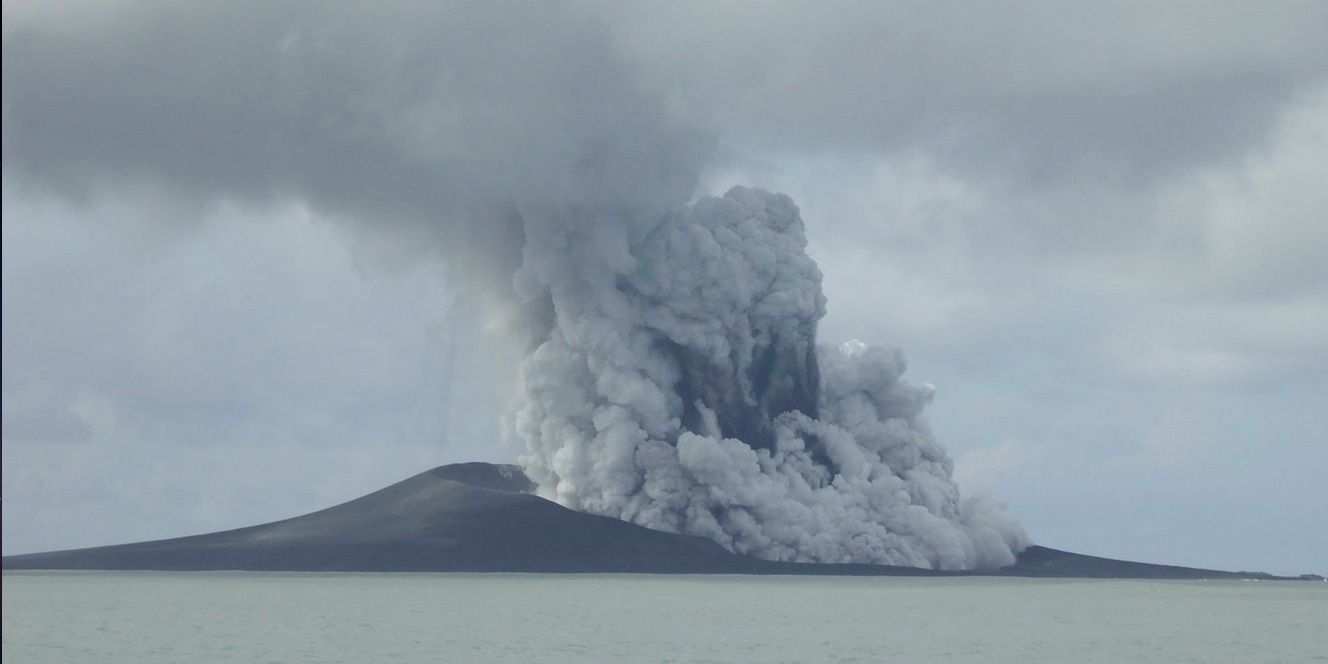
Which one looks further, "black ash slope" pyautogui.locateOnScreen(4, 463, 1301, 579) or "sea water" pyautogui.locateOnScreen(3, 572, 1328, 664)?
"black ash slope" pyautogui.locateOnScreen(4, 463, 1301, 579)

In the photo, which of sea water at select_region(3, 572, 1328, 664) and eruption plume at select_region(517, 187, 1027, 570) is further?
eruption plume at select_region(517, 187, 1027, 570)

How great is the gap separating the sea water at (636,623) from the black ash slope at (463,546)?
33.1 ft

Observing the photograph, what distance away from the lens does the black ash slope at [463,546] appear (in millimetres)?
147375

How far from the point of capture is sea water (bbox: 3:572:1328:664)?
61.0 m

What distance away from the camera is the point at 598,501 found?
484ft

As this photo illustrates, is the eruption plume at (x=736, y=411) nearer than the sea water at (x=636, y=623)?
No

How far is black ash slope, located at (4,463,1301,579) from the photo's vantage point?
147 m

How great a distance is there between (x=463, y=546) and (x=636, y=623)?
85.4m

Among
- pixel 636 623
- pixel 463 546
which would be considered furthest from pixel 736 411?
pixel 636 623

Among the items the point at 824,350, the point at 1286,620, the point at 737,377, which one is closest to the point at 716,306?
the point at 737,377

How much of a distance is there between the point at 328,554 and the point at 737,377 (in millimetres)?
45175

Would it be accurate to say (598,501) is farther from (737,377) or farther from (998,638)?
(998,638)

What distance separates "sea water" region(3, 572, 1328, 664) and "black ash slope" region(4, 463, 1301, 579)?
1008 cm

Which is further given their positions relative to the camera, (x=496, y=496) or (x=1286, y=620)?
(x=496, y=496)
